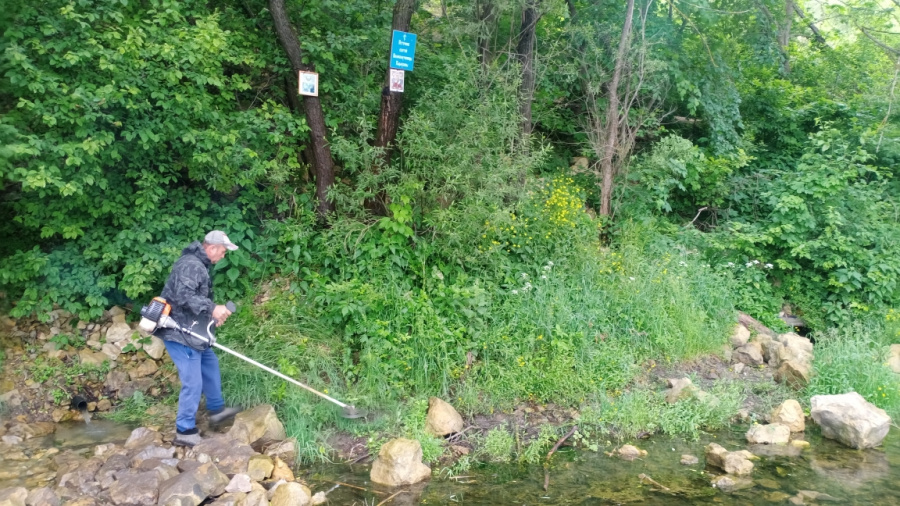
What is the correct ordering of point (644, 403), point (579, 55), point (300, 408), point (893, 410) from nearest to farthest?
1. point (300, 408)
2. point (644, 403)
3. point (893, 410)
4. point (579, 55)

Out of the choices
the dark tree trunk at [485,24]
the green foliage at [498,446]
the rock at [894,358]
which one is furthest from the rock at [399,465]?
the rock at [894,358]

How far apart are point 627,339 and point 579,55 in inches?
183

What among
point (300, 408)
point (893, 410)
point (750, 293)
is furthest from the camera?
point (750, 293)

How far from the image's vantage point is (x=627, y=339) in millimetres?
6957

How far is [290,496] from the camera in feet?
15.0

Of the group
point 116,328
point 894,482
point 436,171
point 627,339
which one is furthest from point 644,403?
point 116,328

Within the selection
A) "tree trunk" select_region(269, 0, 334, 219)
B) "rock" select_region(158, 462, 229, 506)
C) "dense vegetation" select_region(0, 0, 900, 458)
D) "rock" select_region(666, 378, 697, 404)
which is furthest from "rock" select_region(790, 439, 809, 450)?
"tree trunk" select_region(269, 0, 334, 219)

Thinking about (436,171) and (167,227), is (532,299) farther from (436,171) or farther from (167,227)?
(167,227)

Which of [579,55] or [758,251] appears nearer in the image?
[758,251]

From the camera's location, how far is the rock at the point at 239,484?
15.3 ft

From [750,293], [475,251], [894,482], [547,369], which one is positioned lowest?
[894,482]

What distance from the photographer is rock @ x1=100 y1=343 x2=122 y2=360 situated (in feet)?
21.2

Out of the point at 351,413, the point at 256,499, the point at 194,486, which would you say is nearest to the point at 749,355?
the point at 351,413

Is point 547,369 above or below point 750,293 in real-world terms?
below
